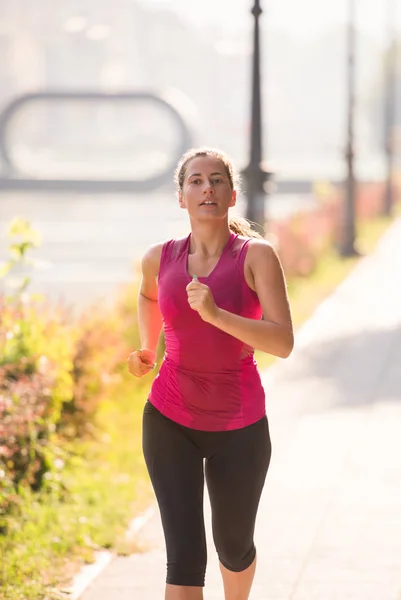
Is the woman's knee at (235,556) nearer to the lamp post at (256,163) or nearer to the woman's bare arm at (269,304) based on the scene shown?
the woman's bare arm at (269,304)

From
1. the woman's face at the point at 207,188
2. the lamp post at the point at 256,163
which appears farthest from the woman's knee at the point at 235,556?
the lamp post at the point at 256,163

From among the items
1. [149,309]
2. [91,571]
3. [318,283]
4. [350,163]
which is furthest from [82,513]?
[350,163]

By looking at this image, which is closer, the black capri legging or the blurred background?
the black capri legging

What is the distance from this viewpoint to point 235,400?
409cm

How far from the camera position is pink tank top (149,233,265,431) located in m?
4.00

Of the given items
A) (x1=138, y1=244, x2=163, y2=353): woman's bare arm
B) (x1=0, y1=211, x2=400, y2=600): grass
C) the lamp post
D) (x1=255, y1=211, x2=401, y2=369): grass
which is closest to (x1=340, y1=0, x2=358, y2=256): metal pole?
(x1=255, y1=211, x2=401, y2=369): grass

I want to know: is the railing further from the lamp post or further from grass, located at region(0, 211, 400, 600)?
grass, located at region(0, 211, 400, 600)

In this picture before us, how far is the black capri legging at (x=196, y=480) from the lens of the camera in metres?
4.09

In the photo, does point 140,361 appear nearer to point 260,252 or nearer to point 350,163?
point 260,252

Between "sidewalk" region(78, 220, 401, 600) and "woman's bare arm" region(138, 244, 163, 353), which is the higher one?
"woman's bare arm" region(138, 244, 163, 353)

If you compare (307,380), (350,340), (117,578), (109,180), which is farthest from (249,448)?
(109,180)

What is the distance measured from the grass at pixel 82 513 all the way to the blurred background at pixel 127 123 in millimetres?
6712

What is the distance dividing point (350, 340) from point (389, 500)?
21.5 feet

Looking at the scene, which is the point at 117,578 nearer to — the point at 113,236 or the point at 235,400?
the point at 235,400
